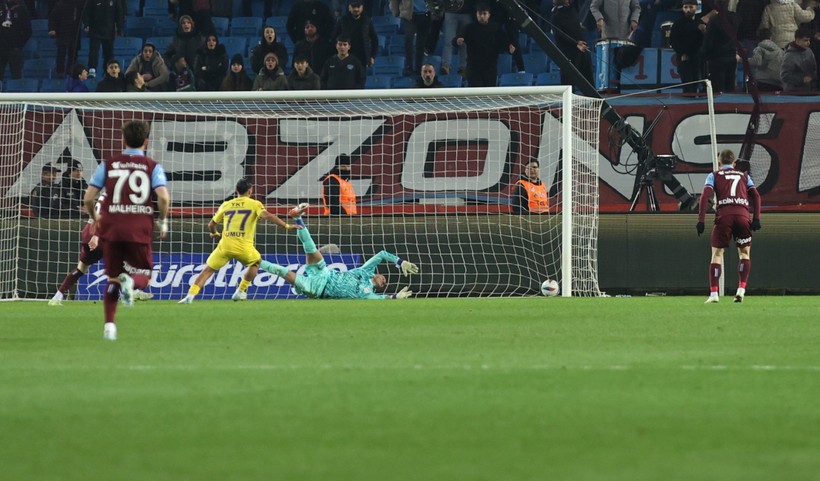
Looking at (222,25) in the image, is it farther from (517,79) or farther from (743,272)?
(743,272)

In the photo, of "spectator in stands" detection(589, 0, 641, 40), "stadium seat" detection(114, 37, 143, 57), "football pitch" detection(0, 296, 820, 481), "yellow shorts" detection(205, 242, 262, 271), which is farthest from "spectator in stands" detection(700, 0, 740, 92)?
"stadium seat" detection(114, 37, 143, 57)

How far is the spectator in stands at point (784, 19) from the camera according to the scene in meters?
22.2

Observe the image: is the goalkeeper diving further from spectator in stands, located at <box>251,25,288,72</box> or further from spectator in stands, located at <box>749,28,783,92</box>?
spectator in stands, located at <box>749,28,783,92</box>

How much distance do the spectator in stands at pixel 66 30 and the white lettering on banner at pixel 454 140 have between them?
8.33 meters

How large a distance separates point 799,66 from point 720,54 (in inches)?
50.8

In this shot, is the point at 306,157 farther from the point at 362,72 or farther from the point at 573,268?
the point at 573,268

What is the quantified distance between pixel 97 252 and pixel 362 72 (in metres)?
7.31

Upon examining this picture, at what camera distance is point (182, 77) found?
79.1 feet

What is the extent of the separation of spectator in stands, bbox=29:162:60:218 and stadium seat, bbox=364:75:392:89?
6271 mm

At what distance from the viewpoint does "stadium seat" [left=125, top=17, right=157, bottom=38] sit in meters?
27.2

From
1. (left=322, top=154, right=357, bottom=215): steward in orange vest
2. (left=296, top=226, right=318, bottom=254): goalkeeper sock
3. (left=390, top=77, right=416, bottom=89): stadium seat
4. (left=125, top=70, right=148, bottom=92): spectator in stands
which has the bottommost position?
(left=296, top=226, right=318, bottom=254): goalkeeper sock

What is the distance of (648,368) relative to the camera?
805cm

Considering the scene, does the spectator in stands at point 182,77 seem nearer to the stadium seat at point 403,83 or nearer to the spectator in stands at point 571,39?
the stadium seat at point 403,83

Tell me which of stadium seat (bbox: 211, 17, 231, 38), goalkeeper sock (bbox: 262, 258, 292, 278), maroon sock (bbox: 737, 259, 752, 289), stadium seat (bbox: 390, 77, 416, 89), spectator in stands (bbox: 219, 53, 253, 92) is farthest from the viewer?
stadium seat (bbox: 211, 17, 231, 38)
